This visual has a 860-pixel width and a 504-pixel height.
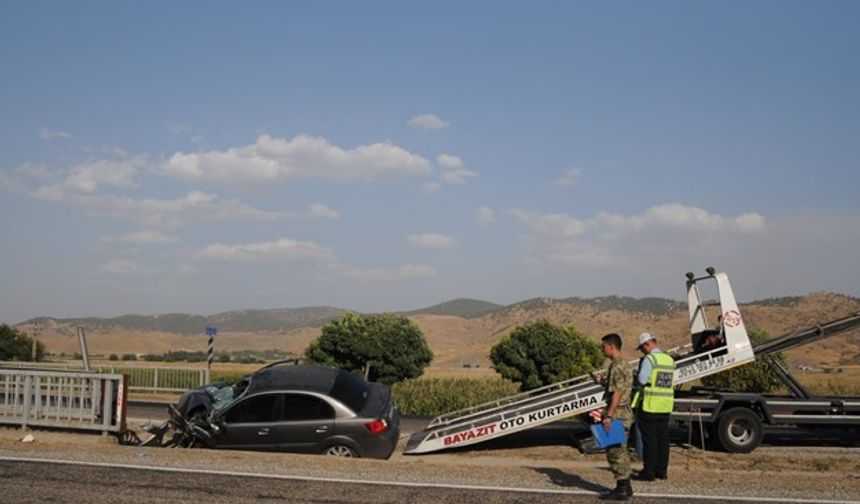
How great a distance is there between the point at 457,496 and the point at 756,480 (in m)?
3.54

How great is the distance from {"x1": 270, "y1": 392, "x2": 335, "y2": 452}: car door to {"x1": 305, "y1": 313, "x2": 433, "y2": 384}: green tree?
21.5 meters

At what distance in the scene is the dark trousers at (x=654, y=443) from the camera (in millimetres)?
9445

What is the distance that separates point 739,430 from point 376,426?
20.4 ft

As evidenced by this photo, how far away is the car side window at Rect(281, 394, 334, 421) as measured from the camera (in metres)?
12.5

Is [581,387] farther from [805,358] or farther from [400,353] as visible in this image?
[805,358]

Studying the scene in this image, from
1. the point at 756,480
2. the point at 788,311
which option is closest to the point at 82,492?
the point at 756,480

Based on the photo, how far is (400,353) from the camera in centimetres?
3569

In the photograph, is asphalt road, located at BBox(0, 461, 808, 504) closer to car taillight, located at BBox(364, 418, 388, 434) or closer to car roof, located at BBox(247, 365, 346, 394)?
car taillight, located at BBox(364, 418, 388, 434)

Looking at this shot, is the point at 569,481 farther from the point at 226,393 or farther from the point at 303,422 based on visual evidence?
the point at 226,393

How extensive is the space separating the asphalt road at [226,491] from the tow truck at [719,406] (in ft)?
14.4

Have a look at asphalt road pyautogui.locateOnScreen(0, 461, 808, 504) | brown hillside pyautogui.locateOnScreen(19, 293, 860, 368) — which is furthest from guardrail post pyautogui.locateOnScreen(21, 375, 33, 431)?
brown hillside pyautogui.locateOnScreen(19, 293, 860, 368)

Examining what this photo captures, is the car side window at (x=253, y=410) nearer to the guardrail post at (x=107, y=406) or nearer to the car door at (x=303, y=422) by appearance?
the car door at (x=303, y=422)

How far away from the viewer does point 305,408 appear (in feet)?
41.3

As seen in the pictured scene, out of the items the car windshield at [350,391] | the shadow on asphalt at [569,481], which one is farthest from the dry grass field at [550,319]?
the shadow on asphalt at [569,481]
